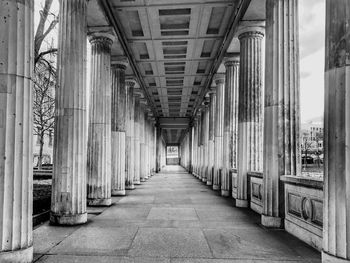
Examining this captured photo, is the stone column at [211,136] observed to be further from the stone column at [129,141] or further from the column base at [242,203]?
the column base at [242,203]

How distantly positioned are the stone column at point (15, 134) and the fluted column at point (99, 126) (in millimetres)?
5609

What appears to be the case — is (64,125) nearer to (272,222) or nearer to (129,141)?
(272,222)

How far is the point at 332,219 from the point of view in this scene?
164 inches

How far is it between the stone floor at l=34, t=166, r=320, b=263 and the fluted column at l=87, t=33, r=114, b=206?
5.23 ft

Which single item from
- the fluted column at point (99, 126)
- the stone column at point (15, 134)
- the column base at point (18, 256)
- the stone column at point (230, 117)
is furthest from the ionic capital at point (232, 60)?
the column base at point (18, 256)

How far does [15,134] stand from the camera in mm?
4328

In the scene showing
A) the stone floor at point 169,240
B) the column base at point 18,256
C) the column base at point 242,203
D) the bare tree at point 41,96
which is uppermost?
the bare tree at point 41,96

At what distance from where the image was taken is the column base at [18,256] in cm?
407

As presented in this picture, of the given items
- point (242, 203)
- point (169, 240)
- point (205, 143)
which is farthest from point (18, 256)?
point (205, 143)

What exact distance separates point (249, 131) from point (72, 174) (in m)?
5.90

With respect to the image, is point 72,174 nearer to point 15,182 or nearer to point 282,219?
point 15,182

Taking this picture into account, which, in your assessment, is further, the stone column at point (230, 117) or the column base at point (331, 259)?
the stone column at point (230, 117)

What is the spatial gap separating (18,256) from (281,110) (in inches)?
240

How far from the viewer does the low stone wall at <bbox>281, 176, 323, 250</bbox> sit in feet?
17.7
